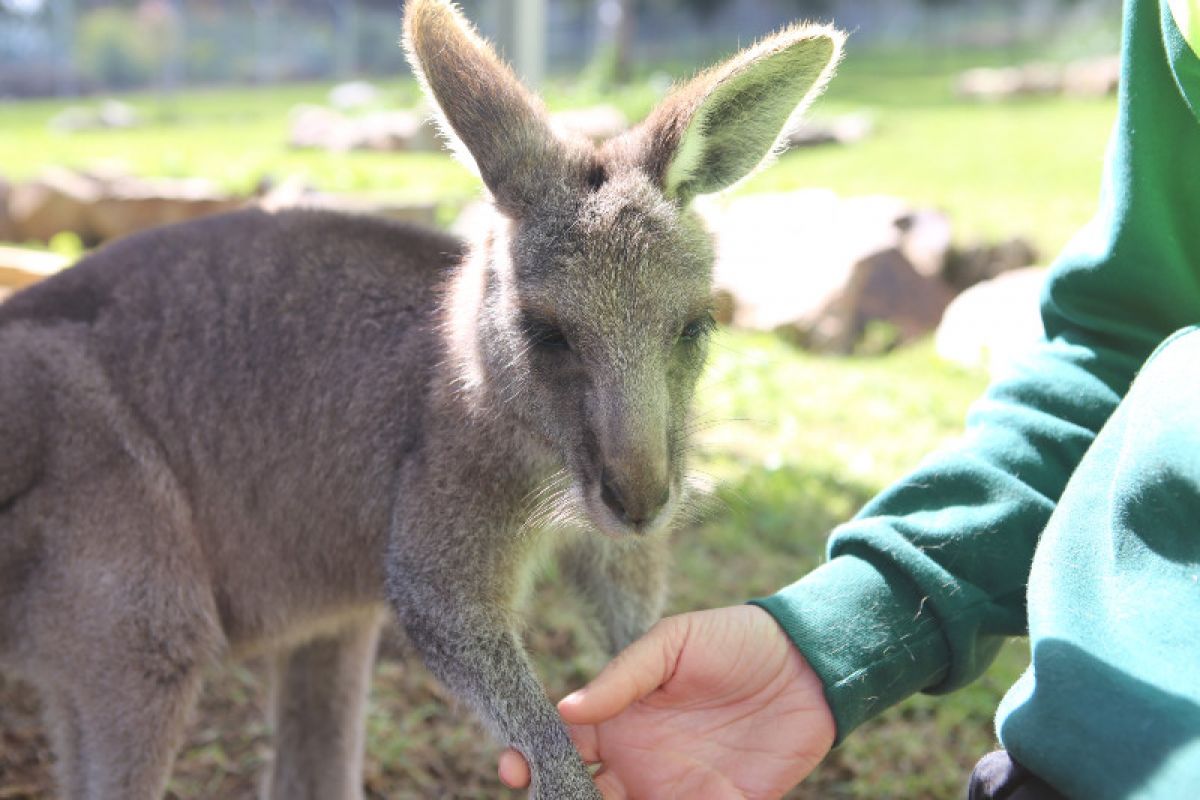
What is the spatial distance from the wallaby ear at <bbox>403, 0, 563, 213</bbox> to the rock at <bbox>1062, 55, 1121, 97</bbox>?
58.1 feet

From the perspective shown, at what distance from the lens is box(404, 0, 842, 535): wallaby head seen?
2098 millimetres

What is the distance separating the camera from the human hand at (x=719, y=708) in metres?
2.06

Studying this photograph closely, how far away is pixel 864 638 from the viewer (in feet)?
6.86

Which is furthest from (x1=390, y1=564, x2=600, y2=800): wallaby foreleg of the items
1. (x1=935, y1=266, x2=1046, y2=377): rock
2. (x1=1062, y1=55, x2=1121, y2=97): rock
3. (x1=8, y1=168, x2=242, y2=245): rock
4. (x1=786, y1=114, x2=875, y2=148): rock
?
(x1=1062, y1=55, x2=1121, y2=97): rock

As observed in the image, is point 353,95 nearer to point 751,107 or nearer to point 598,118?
point 598,118

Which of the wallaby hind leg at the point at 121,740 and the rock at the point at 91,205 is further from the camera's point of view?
the rock at the point at 91,205

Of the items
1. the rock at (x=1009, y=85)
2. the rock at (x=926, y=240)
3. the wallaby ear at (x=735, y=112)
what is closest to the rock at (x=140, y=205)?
the rock at (x=926, y=240)

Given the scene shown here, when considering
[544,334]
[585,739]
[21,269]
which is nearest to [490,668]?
[585,739]

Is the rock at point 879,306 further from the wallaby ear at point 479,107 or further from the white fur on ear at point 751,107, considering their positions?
the wallaby ear at point 479,107

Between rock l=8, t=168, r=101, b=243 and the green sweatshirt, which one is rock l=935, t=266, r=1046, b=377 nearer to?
the green sweatshirt

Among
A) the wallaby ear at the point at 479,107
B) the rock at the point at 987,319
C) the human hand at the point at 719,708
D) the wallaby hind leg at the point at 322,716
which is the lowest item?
the rock at the point at 987,319

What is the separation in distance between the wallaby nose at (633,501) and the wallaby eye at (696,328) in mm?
323

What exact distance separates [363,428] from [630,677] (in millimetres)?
950

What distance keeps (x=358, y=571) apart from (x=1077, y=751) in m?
1.63
